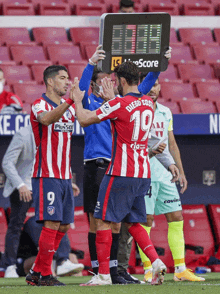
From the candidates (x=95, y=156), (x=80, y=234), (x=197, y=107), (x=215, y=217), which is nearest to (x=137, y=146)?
(x=95, y=156)

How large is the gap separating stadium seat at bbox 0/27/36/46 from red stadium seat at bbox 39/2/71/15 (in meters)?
0.97

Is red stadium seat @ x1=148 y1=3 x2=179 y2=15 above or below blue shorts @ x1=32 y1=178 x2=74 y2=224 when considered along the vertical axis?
above

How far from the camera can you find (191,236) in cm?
759

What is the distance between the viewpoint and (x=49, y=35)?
38.2ft

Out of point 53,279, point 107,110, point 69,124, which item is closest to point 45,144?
point 69,124

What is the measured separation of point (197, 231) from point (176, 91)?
313 centimetres

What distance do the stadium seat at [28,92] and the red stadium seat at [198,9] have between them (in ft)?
16.2

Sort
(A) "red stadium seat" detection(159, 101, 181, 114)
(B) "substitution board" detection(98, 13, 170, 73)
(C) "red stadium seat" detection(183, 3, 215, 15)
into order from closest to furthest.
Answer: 1. (B) "substitution board" detection(98, 13, 170, 73)
2. (A) "red stadium seat" detection(159, 101, 181, 114)
3. (C) "red stadium seat" detection(183, 3, 215, 15)

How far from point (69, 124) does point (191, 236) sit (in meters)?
3.03

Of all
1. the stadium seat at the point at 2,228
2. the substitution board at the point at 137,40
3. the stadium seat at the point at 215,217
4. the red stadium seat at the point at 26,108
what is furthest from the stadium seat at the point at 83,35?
the substitution board at the point at 137,40

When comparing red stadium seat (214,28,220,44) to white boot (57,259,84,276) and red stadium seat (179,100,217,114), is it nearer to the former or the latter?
red stadium seat (179,100,217,114)

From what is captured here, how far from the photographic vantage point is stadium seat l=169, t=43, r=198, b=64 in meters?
11.5

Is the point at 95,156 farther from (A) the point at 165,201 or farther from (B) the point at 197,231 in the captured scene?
(B) the point at 197,231

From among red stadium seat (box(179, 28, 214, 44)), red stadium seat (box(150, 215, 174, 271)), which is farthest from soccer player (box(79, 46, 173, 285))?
red stadium seat (box(179, 28, 214, 44))
